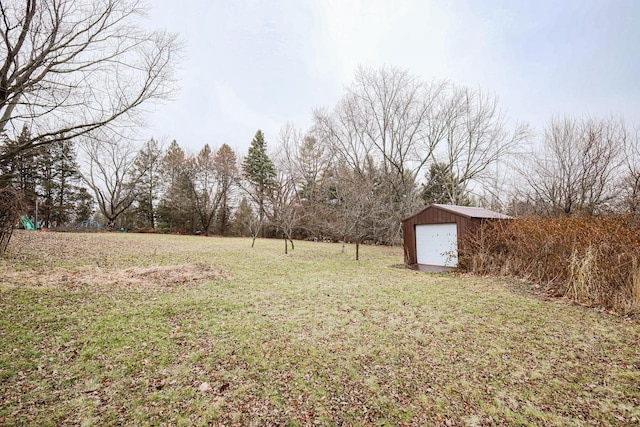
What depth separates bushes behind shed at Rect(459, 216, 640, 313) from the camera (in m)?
4.98

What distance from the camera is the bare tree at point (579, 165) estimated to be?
11797 mm

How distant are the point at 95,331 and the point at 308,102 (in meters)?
21.4

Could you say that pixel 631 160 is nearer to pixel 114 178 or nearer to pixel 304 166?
pixel 304 166

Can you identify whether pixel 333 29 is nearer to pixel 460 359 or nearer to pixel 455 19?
pixel 455 19

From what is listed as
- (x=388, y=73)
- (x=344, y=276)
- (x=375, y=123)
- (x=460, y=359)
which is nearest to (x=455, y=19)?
(x=388, y=73)

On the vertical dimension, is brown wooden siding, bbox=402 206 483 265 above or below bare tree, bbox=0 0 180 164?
below

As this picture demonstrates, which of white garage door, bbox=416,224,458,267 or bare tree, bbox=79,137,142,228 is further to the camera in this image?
bare tree, bbox=79,137,142,228

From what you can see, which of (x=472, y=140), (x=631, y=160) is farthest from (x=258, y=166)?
(x=631, y=160)

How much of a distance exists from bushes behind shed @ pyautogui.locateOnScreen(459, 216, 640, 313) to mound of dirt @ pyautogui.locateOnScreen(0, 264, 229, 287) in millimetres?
7522

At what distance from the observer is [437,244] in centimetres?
958

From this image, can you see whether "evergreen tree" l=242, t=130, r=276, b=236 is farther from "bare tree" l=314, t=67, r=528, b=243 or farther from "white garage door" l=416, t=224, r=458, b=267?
"white garage door" l=416, t=224, r=458, b=267

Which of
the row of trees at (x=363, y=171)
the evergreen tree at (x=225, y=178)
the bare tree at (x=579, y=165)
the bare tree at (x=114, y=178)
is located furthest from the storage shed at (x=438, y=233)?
the bare tree at (x=114, y=178)

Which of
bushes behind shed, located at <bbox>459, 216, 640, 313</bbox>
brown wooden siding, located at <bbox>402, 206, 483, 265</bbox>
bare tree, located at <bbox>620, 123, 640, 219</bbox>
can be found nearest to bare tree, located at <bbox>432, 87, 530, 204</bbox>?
bare tree, located at <bbox>620, 123, 640, 219</bbox>

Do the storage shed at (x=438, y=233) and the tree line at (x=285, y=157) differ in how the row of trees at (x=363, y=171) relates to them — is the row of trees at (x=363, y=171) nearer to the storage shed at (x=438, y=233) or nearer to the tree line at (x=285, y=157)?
the tree line at (x=285, y=157)
